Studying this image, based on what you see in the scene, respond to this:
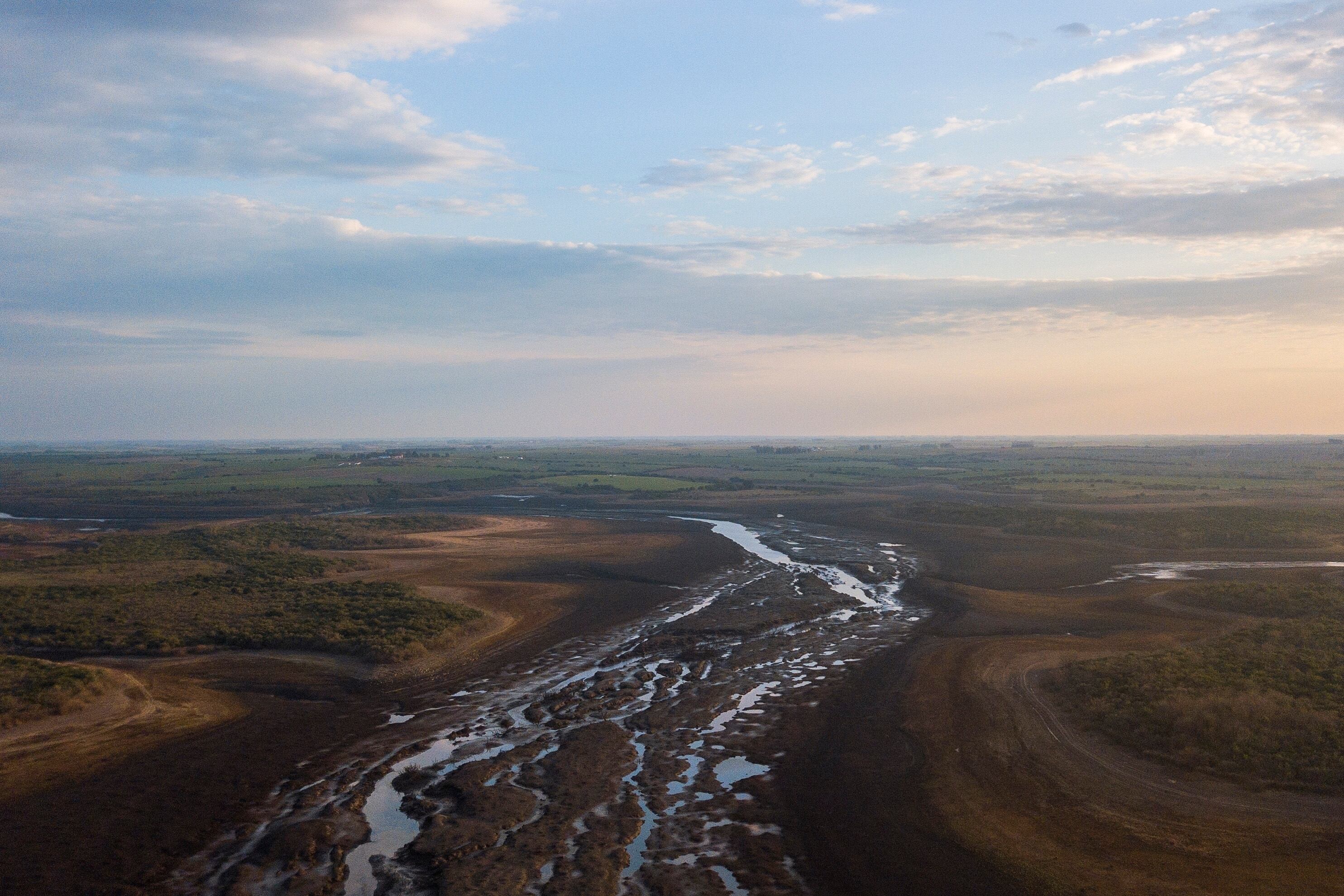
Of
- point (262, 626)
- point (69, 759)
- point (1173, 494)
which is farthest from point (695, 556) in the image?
point (1173, 494)

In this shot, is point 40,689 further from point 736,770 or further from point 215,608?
point 736,770

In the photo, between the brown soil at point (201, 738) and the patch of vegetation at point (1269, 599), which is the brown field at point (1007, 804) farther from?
the brown soil at point (201, 738)

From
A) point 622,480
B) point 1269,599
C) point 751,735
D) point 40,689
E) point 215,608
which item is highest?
point 622,480

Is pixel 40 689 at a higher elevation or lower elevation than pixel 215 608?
higher

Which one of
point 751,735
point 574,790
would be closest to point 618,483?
point 751,735

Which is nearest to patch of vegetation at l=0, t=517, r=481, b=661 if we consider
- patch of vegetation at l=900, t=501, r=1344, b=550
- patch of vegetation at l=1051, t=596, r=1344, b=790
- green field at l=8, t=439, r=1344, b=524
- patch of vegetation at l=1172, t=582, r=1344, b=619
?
patch of vegetation at l=1051, t=596, r=1344, b=790

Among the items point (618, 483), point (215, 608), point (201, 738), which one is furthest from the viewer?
point (618, 483)

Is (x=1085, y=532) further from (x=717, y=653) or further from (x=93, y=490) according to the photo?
(x=93, y=490)
